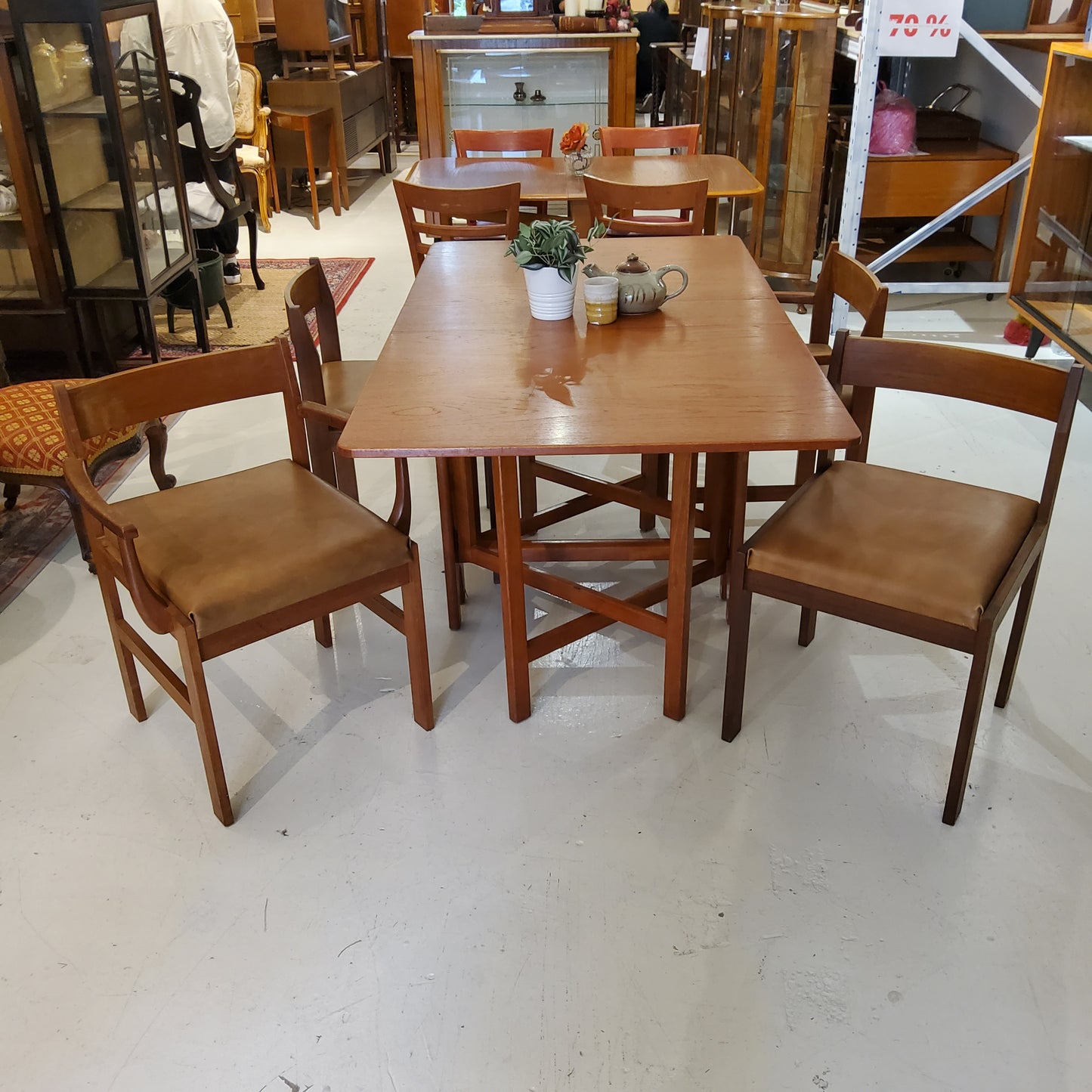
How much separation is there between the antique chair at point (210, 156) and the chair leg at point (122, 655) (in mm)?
2976

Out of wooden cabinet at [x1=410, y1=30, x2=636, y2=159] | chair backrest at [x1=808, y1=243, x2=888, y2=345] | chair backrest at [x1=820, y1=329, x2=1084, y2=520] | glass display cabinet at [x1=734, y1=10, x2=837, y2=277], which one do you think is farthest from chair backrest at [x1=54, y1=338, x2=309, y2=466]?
wooden cabinet at [x1=410, y1=30, x2=636, y2=159]

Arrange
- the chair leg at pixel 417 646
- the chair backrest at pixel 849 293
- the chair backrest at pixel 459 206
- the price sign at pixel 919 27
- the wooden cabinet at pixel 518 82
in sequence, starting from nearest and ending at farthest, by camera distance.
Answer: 1. the chair leg at pixel 417 646
2. the chair backrest at pixel 849 293
3. the chair backrest at pixel 459 206
4. the price sign at pixel 919 27
5. the wooden cabinet at pixel 518 82

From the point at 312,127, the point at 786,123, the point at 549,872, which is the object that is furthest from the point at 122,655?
the point at 312,127

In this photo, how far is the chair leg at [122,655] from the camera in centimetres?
214

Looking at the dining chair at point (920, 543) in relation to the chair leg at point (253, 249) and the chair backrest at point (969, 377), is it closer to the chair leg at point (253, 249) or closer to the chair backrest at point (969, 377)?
the chair backrest at point (969, 377)

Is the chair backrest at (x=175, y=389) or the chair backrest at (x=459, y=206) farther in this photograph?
the chair backrest at (x=459, y=206)

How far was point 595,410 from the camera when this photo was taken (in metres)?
1.88

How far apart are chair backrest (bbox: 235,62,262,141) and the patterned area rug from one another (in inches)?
33.9

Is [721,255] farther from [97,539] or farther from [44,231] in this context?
[44,231]

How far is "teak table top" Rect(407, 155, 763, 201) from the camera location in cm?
358

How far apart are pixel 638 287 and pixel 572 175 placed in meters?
1.72

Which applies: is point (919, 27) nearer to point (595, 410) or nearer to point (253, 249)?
point (595, 410)

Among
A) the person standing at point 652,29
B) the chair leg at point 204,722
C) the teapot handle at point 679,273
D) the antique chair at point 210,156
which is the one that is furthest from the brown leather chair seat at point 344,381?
the person standing at point 652,29

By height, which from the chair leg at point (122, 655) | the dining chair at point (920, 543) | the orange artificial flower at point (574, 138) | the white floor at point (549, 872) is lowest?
the white floor at point (549, 872)
